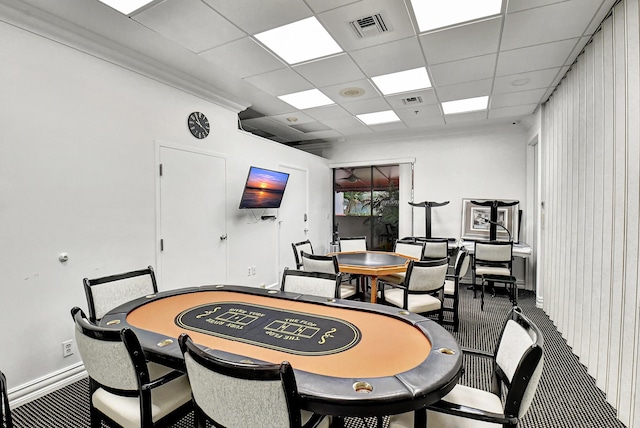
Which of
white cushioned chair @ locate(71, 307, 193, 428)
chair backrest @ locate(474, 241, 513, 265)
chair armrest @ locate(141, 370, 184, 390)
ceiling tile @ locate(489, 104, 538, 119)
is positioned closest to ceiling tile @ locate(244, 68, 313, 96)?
white cushioned chair @ locate(71, 307, 193, 428)

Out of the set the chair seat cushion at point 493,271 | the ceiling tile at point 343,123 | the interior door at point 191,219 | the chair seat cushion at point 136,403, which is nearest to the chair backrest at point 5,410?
the chair seat cushion at point 136,403

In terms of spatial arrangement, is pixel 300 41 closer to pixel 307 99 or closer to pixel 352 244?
pixel 307 99

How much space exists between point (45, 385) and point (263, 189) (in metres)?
3.17

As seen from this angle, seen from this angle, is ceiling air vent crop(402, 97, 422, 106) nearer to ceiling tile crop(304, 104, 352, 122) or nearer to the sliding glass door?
ceiling tile crop(304, 104, 352, 122)

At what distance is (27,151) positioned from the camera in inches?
95.7

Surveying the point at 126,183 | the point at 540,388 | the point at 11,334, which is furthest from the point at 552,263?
the point at 11,334

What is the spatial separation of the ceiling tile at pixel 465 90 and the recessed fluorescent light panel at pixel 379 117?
92 centimetres

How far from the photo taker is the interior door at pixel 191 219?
3.57 meters

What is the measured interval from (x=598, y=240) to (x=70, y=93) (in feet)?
15.2

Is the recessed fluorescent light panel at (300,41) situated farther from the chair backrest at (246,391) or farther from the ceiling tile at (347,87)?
the chair backrest at (246,391)

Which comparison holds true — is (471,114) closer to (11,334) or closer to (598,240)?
(598,240)

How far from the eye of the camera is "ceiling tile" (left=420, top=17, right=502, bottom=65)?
8.64 feet

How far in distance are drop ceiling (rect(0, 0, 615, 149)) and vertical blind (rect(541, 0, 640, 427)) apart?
359 mm

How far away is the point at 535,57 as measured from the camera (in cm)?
316
